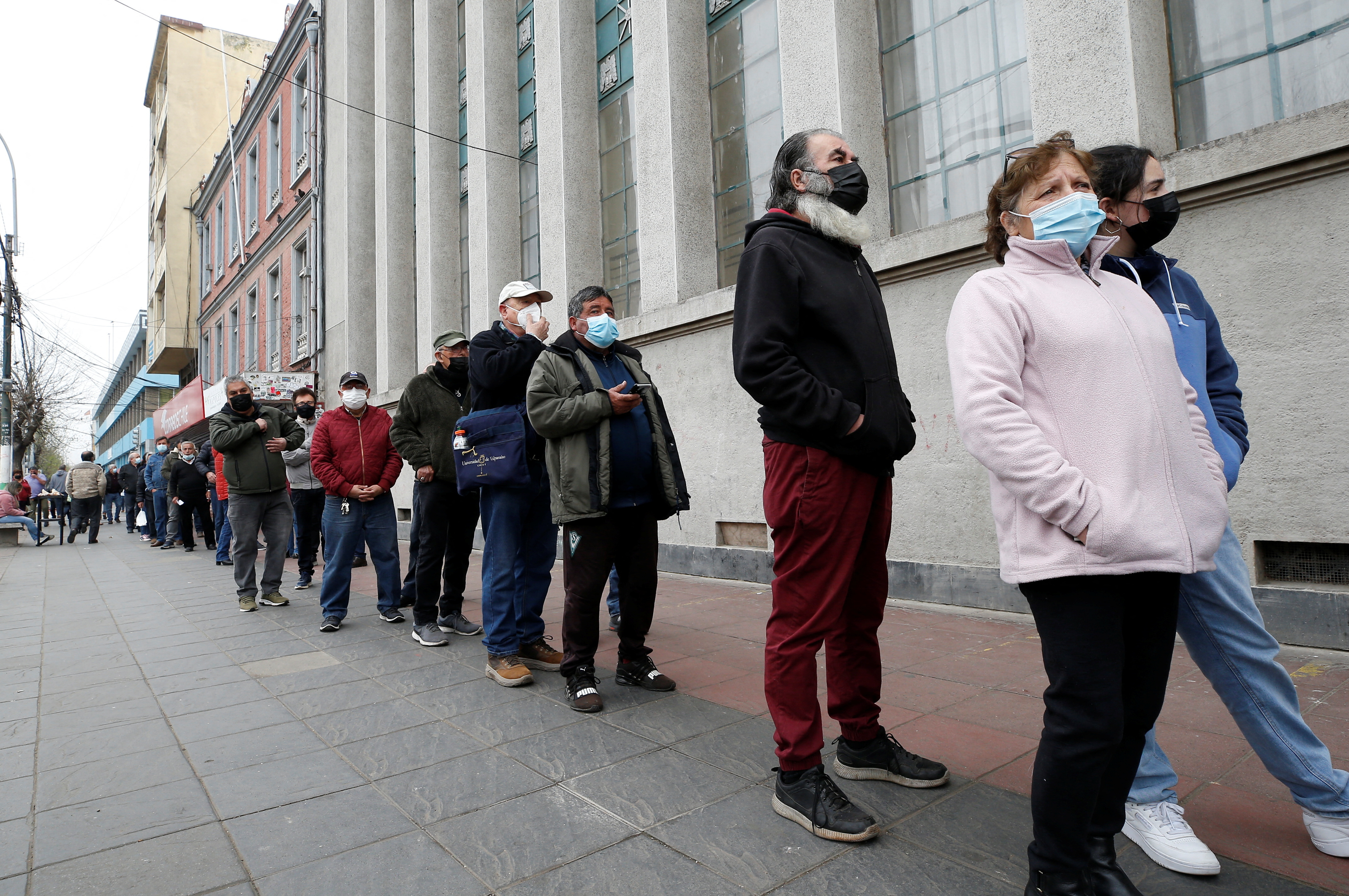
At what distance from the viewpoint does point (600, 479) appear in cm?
Result: 375

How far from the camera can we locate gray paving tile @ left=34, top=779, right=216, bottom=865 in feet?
8.34

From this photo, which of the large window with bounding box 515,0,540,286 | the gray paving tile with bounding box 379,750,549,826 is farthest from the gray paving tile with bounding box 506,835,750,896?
the large window with bounding box 515,0,540,286

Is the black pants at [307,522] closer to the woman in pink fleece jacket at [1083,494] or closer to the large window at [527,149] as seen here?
→ the large window at [527,149]

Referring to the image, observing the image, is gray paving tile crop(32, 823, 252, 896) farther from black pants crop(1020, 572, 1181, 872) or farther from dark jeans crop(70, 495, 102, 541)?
dark jeans crop(70, 495, 102, 541)

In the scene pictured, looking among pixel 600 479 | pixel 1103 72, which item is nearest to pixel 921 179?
pixel 1103 72

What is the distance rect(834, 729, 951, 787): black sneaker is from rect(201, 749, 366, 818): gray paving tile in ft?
5.65

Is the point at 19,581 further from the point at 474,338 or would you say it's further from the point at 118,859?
the point at 118,859

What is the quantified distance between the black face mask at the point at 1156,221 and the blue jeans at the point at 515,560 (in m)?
2.93

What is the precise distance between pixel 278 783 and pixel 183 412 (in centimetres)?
2841

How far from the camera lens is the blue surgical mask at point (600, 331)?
396cm

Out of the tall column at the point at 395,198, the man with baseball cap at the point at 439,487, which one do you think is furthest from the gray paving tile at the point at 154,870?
the tall column at the point at 395,198

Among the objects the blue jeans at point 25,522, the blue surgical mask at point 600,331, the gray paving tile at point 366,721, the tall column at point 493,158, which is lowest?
the gray paving tile at point 366,721

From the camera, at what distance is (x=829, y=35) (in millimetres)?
6805

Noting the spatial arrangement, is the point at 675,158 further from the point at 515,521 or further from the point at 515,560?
the point at 515,560
